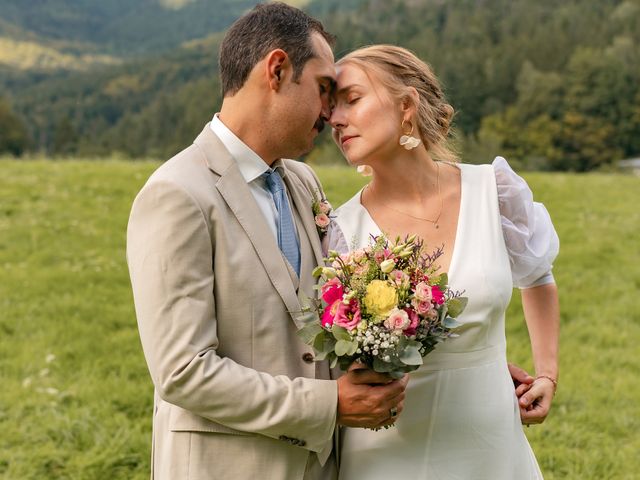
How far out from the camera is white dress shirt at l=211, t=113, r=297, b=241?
10.4 feet

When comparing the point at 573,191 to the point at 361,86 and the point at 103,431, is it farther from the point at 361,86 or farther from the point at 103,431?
the point at 361,86

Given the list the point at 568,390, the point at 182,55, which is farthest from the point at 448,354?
the point at 182,55

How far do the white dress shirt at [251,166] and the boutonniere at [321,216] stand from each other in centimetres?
32

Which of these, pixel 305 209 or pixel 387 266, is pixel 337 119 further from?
pixel 387 266

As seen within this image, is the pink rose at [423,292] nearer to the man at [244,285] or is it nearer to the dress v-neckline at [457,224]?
the man at [244,285]

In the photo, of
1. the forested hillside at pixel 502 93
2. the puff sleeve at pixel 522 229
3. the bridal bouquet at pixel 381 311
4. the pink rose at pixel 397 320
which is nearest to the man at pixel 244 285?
the bridal bouquet at pixel 381 311

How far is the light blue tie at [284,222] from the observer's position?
10.4 ft

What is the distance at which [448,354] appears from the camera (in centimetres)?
343

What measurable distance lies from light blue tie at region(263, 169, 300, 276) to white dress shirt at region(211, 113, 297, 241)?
0.07 feet

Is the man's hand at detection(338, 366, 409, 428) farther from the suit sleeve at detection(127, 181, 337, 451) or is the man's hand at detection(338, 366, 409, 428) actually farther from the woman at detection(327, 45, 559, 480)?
the woman at detection(327, 45, 559, 480)

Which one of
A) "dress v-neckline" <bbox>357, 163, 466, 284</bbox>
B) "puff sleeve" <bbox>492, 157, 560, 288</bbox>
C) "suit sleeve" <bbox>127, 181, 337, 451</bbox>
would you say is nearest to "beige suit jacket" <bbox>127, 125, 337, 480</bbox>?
"suit sleeve" <bbox>127, 181, 337, 451</bbox>

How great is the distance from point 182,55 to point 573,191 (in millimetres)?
160983

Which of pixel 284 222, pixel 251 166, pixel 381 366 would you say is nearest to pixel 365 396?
pixel 381 366

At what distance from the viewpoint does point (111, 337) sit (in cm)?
826
